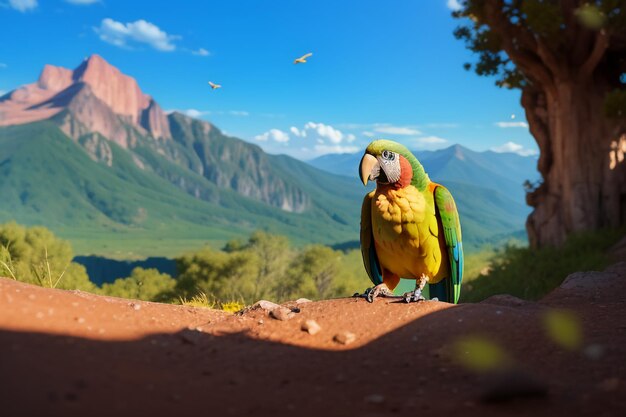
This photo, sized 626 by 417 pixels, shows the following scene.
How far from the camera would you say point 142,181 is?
5492 inches

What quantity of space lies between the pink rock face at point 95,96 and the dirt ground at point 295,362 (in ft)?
A: 503

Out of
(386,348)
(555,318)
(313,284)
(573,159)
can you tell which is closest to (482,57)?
(573,159)

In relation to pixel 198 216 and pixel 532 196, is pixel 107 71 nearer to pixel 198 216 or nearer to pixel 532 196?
pixel 198 216

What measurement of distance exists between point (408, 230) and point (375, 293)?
0.72 metres

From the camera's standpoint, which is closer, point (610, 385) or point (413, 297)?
point (610, 385)

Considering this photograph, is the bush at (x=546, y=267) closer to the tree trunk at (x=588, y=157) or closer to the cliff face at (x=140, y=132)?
the tree trunk at (x=588, y=157)

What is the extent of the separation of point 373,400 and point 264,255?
1374 inches

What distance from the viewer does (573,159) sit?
15234 mm

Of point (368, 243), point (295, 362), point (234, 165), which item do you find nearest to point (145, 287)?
point (368, 243)

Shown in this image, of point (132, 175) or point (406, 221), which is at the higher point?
point (132, 175)

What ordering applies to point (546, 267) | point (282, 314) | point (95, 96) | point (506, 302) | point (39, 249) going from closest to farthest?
point (282, 314) → point (506, 302) → point (546, 267) → point (39, 249) → point (95, 96)

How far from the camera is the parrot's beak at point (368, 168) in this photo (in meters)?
4.84

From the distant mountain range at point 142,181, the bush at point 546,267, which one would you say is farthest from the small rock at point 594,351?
the distant mountain range at point 142,181

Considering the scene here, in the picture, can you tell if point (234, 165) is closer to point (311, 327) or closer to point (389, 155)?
point (389, 155)
